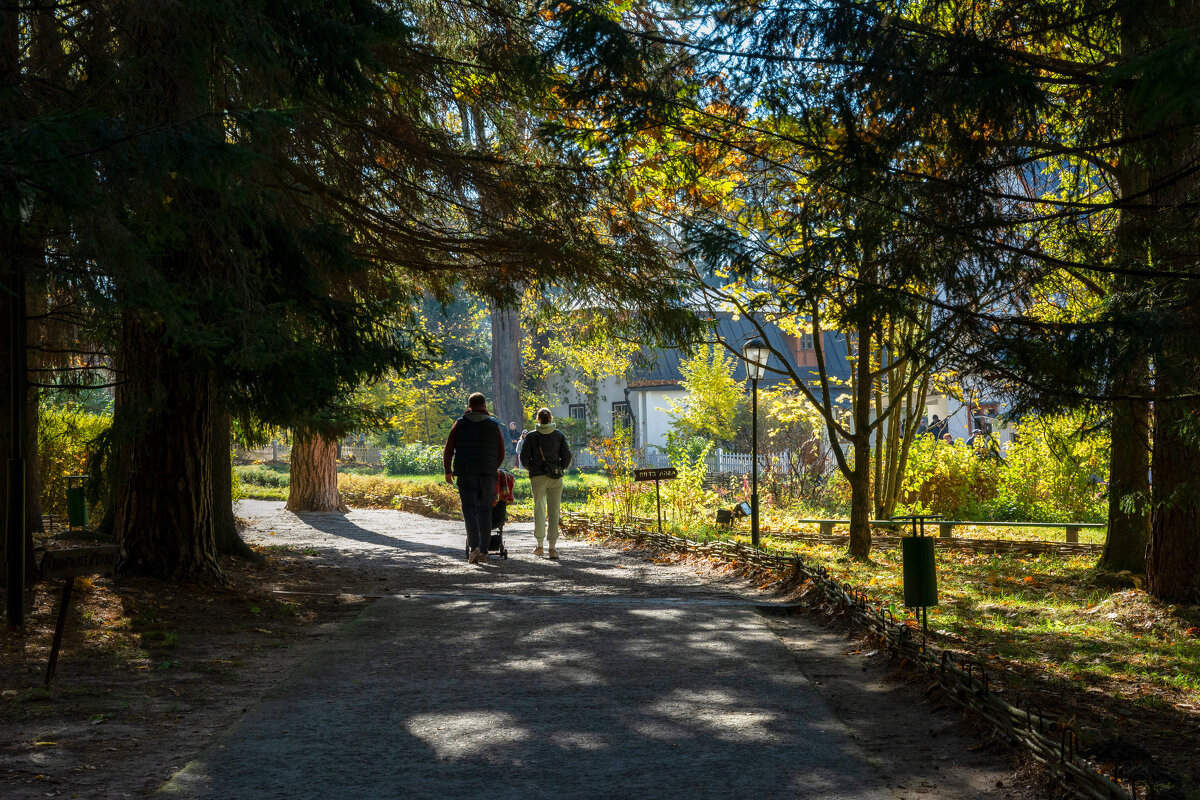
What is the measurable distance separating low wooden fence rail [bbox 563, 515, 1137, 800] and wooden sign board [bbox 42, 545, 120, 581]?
4.33 m

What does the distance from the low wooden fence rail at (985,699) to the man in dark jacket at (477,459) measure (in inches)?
124

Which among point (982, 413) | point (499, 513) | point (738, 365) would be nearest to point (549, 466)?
point (499, 513)

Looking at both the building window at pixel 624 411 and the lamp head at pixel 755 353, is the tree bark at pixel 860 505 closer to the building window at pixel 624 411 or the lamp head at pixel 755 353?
the lamp head at pixel 755 353

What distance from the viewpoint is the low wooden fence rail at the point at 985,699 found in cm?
381

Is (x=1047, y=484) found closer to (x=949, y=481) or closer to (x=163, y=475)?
(x=949, y=481)

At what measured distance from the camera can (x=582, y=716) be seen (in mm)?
5156

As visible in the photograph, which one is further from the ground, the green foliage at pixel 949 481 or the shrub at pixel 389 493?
the green foliage at pixel 949 481

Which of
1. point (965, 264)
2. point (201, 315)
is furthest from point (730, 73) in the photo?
point (201, 315)

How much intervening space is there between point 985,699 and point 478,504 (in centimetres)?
754

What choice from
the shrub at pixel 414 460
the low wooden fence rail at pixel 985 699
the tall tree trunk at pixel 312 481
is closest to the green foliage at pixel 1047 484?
the low wooden fence rail at pixel 985 699

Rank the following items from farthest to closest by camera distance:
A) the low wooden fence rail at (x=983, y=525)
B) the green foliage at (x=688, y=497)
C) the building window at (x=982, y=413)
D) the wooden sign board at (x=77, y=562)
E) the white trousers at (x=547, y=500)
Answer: the building window at (x=982, y=413) → the green foliage at (x=688, y=497) → the low wooden fence rail at (x=983, y=525) → the white trousers at (x=547, y=500) → the wooden sign board at (x=77, y=562)

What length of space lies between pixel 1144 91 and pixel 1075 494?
52.5 feet

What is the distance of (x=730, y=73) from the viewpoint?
7.23 metres

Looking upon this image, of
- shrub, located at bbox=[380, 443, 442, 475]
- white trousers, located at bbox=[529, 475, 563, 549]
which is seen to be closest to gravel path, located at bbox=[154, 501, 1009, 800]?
white trousers, located at bbox=[529, 475, 563, 549]
